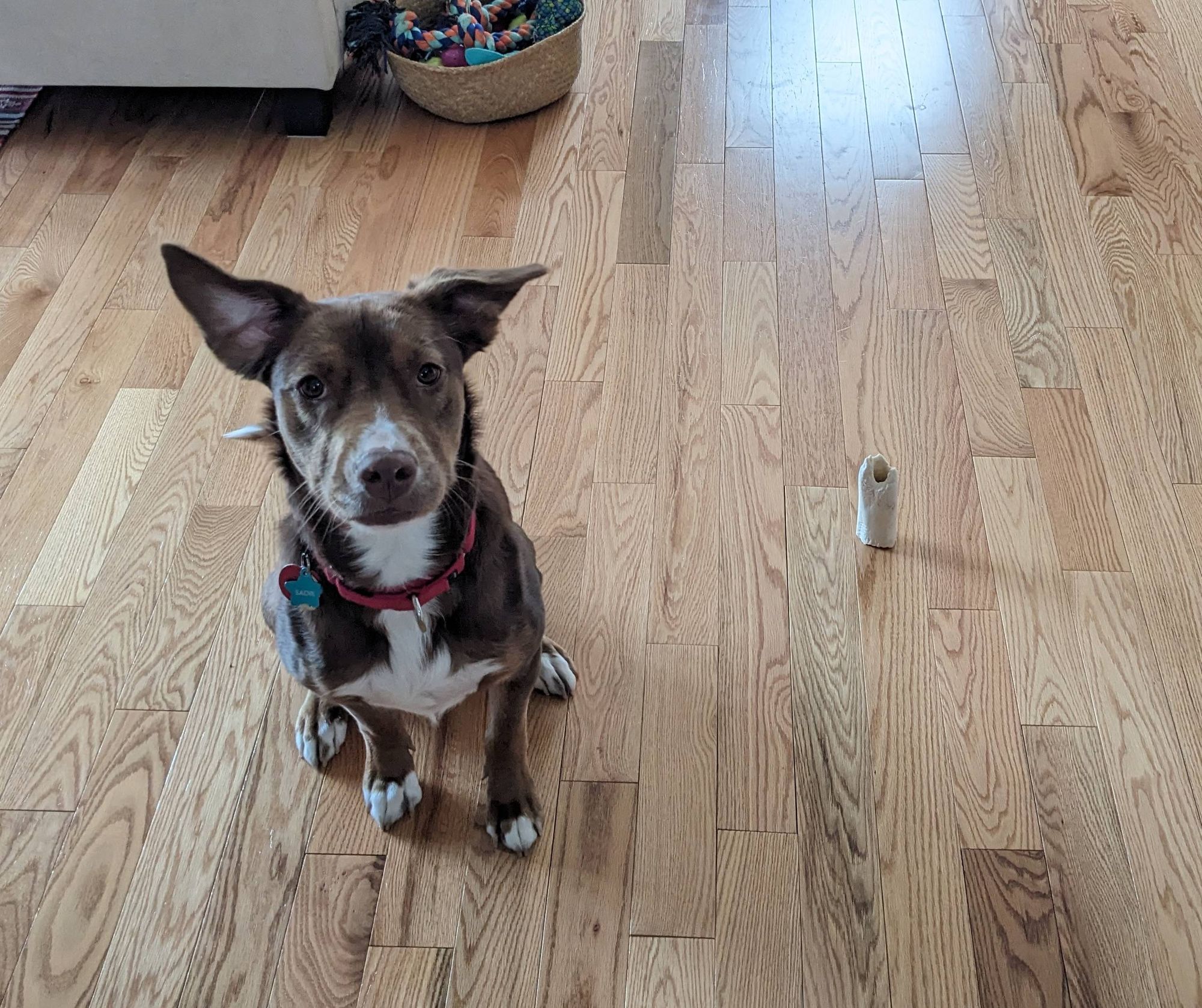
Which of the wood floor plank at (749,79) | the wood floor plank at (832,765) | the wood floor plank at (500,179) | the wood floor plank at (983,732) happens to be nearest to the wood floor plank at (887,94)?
the wood floor plank at (749,79)

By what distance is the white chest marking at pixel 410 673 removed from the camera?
5.13 ft

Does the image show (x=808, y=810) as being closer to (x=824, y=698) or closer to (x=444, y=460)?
(x=824, y=698)

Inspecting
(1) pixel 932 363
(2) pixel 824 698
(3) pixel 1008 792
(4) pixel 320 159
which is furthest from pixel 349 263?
(3) pixel 1008 792

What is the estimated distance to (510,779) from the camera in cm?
176

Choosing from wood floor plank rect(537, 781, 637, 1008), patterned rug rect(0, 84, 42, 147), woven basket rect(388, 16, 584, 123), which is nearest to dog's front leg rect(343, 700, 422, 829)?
wood floor plank rect(537, 781, 637, 1008)

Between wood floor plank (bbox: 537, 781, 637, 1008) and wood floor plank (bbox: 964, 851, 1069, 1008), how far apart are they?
1.63 ft

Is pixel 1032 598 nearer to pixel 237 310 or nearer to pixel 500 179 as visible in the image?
pixel 237 310

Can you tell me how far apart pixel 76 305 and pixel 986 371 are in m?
2.07

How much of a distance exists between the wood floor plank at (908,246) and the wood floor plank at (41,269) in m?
1.98

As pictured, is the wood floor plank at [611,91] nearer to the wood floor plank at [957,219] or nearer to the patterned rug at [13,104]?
the wood floor plank at [957,219]

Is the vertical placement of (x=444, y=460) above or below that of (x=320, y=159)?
above

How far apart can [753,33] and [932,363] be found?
61.2 inches

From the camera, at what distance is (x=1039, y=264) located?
108 inches

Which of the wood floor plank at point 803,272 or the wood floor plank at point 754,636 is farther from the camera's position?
the wood floor plank at point 803,272
